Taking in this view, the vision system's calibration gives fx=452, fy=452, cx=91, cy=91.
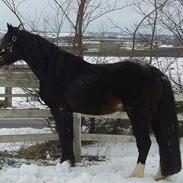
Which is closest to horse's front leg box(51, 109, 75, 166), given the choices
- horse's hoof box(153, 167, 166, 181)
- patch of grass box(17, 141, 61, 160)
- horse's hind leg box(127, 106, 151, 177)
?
patch of grass box(17, 141, 61, 160)

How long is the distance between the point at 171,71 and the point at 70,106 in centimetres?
418

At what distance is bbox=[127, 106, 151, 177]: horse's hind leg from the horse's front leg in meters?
0.99

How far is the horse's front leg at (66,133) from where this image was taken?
6488 mm

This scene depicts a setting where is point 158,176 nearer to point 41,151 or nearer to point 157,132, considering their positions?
point 157,132

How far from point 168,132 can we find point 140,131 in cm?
37

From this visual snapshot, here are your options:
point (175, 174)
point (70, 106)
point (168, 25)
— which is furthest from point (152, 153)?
point (168, 25)

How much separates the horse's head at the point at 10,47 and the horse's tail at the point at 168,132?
2096 millimetres

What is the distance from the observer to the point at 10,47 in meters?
6.40

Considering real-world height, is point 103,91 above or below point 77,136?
above

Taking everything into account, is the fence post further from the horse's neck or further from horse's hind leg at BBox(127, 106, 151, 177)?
horse's hind leg at BBox(127, 106, 151, 177)

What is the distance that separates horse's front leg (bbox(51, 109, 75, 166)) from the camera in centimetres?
649

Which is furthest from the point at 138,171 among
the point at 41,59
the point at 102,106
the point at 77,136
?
the point at 41,59

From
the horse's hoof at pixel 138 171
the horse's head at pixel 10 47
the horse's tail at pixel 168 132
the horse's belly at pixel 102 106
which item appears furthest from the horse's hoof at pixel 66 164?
the horse's head at pixel 10 47

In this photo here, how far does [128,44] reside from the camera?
9.09 meters
